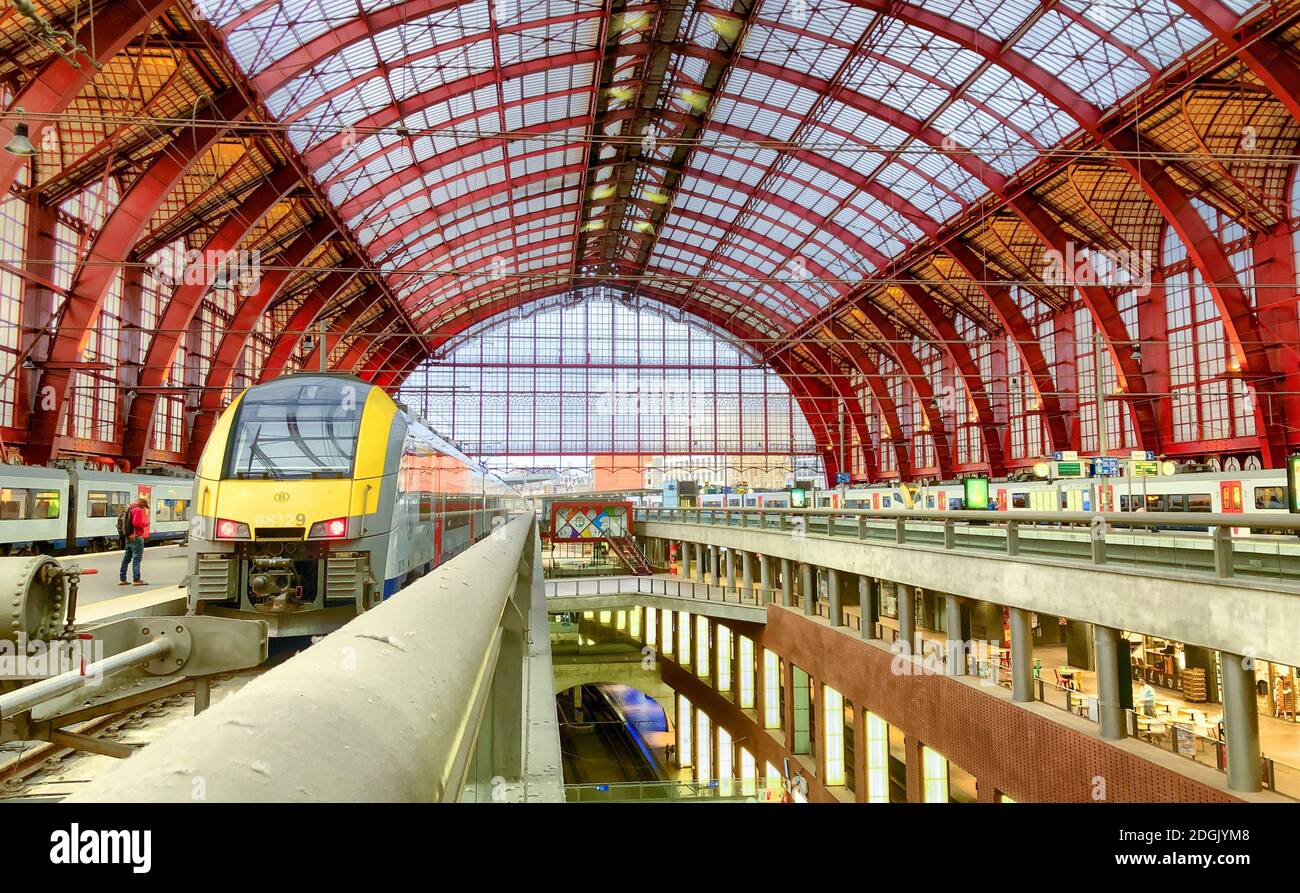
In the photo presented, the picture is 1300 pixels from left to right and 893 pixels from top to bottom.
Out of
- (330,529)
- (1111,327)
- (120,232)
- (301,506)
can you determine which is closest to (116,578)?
(301,506)

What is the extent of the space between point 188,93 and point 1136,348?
3928 cm

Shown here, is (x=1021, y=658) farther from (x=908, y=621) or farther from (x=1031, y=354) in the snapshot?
(x=1031, y=354)

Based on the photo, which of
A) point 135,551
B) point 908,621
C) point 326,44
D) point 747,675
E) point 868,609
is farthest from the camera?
point 747,675

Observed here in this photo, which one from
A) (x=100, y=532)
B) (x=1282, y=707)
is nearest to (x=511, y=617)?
(x=1282, y=707)

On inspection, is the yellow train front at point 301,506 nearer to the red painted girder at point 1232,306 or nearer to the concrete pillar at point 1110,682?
the concrete pillar at point 1110,682

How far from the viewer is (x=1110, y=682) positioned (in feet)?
37.0

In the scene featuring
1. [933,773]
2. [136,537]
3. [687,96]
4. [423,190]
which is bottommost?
[933,773]

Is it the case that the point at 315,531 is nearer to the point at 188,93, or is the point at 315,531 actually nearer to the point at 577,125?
the point at 188,93

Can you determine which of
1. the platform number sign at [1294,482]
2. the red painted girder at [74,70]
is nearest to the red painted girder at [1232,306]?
the platform number sign at [1294,482]

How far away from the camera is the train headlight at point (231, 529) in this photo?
10.4m

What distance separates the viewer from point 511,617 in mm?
3979

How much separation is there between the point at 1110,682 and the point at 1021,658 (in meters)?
1.84
